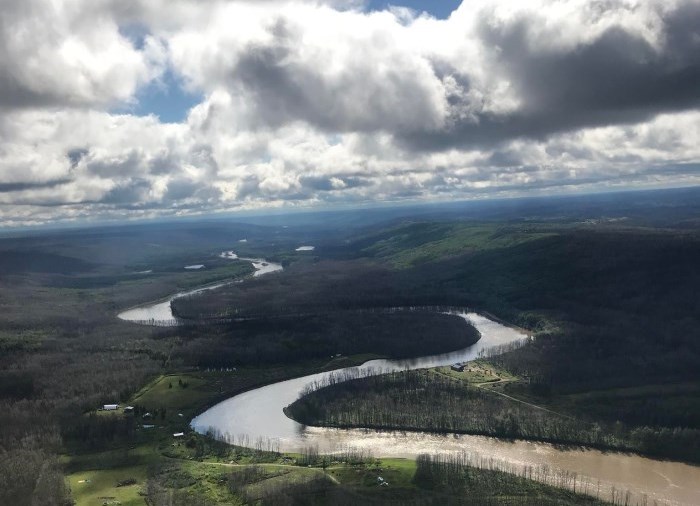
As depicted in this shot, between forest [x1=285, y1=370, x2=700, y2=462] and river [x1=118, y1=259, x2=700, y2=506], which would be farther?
forest [x1=285, y1=370, x2=700, y2=462]

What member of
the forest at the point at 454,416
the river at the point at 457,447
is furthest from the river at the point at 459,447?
the forest at the point at 454,416

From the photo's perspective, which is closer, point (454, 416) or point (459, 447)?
point (459, 447)

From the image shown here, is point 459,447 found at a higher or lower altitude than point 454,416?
lower

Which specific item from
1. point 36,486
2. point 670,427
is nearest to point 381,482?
point 36,486

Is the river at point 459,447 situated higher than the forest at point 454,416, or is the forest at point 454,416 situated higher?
the forest at point 454,416

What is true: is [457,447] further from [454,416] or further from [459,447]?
[454,416]

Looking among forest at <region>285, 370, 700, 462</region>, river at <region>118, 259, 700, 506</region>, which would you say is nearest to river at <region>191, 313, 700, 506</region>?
river at <region>118, 259, 700, 506</region>

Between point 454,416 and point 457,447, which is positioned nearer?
point 457,447

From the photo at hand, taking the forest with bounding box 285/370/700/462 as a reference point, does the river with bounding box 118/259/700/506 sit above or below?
below

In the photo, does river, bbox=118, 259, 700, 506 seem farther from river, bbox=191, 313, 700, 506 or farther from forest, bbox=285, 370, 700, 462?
forest, bbox=285, 370, 700, 462

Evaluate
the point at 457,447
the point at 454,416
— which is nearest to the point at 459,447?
the point at 457,447

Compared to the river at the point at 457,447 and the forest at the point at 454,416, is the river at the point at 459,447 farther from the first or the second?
the forest at the point at 454,416

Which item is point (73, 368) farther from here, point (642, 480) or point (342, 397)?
point (642, 480)
